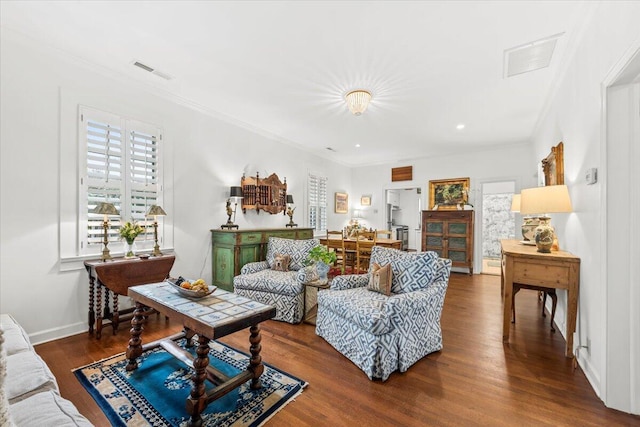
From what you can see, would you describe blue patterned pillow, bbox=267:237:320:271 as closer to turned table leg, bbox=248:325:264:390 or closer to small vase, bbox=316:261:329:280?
small vase, bbox=316:261:329:280

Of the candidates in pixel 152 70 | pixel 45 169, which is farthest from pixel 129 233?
pixel 152 70

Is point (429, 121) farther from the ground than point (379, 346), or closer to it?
farther from the ground

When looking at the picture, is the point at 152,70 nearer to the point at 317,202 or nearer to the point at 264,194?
the point at 264,194

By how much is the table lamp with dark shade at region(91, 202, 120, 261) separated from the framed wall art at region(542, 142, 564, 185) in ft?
15.3

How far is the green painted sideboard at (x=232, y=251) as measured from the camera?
388 centimetres

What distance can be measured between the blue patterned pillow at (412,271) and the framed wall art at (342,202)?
179 inches

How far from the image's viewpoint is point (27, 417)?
1.06 meters

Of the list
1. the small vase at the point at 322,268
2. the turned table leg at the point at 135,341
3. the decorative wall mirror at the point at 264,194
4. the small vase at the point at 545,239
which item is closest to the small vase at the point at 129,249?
the turned table leg at the point at 135,341

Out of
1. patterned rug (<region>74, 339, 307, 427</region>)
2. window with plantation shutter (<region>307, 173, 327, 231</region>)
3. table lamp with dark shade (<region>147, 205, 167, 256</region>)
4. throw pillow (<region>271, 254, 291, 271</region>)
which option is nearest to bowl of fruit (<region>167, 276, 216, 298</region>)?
patterned rug (<region>74, 339, 307, 427</region>)

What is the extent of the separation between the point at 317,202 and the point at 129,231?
4065 mm

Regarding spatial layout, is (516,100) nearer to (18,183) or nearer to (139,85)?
(139,85)

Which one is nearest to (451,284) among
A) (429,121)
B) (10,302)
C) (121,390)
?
(429,121)

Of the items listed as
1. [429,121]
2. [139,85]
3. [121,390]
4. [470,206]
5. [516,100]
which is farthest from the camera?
[470,206]

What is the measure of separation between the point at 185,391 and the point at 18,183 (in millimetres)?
2401
